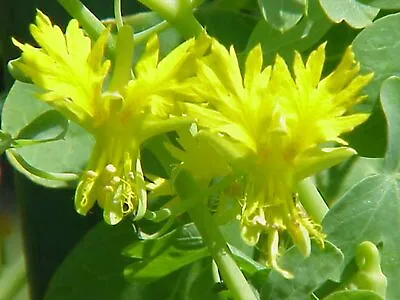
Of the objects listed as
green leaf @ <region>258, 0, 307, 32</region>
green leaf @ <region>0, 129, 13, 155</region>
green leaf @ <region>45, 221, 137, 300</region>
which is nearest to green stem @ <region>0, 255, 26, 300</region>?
green leaf @ <region>45, 221, 137, 300</region>

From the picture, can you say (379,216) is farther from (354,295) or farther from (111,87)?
(111,87)

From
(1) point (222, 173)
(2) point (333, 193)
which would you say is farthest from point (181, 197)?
(2) point (333, 193)

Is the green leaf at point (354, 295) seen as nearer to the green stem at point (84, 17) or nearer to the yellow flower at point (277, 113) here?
the yellow flower at point (277, 113)

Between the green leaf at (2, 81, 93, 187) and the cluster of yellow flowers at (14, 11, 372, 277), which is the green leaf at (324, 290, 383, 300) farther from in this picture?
the green leaf at (2, 81, 93, 187)

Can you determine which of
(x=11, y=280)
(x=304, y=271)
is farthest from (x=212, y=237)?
(x=11, y=280)

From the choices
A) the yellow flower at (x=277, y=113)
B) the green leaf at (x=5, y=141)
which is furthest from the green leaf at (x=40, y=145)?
the yellow flower at (x=277, y=113)
